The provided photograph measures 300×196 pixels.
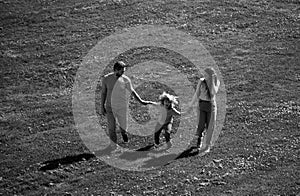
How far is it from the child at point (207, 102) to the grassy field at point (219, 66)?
0.82 meters

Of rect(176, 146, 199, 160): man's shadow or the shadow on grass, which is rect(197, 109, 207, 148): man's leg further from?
the shadow on grass

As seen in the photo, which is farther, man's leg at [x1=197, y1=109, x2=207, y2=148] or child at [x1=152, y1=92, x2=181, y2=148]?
man's leg at [x1=197, y1=109, x2=207, y2=148]

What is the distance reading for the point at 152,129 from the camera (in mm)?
22031

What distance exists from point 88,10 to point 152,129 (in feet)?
68.0

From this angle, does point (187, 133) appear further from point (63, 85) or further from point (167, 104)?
point (63, 85)

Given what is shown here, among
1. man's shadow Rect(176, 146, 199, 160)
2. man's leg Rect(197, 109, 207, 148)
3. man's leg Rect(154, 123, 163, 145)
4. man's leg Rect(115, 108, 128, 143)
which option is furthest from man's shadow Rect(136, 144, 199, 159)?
man's leg Rect(115, 108, 128, 143)

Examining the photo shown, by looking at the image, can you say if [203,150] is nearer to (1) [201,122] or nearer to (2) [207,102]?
(1) [201,122]

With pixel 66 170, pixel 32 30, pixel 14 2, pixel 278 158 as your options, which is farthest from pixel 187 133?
pixel 14 2

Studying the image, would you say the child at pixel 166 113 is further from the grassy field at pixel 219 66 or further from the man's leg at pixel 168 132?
the grassy field at pixel 219 66

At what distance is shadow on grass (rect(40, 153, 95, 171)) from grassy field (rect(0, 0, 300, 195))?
97 mm

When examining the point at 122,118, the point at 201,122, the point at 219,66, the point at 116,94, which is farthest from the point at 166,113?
the point at 219,66

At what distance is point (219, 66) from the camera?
29703mm

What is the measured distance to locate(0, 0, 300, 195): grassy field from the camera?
17703mm

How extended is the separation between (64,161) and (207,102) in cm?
589
